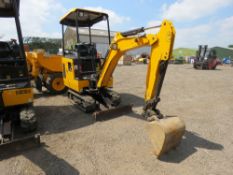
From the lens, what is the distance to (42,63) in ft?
26.2

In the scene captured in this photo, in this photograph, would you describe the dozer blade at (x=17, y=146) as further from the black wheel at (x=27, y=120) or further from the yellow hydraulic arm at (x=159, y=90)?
the yellow hydraulic arm at (x=159, y=90)

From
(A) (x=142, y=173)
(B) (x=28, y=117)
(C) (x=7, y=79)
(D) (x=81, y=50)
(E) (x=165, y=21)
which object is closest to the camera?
(A) (x=142, y=173)

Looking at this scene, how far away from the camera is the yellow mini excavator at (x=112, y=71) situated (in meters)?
3.41

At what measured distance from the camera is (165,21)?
3400 millimetres

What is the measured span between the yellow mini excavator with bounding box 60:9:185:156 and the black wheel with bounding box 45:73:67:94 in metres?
1.56

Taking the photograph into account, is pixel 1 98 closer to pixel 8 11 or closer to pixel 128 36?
pixel 8 11

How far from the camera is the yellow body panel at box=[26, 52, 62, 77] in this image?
315 inches

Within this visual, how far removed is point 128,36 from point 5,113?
3443 mm

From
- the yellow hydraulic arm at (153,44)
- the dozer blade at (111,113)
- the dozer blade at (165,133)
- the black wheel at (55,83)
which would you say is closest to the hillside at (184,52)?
the black wheel at (55,83)

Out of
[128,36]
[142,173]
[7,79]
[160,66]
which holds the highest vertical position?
[128,36]

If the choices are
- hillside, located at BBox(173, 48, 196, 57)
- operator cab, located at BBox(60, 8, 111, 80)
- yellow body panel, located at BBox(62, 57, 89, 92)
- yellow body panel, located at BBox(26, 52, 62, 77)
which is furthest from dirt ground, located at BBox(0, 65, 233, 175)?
hillside, located at BBox(173, 48, 196, 57)

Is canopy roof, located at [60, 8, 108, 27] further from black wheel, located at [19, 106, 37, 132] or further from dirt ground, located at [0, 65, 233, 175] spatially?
black wheel, located at [19, 106, 37, 132]

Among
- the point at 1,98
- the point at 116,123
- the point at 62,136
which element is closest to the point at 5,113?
the point at 1,98

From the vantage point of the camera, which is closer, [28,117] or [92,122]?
[28,117]
